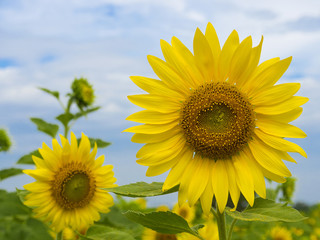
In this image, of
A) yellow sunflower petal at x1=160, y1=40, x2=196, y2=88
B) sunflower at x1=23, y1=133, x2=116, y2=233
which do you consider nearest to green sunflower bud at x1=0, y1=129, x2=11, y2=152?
sunflower at x1=23, y1=133, x2=116, y2=233

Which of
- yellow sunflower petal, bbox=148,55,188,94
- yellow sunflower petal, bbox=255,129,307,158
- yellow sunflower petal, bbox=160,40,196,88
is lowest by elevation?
yellow sunflower petal, bbox=255,129,307,158

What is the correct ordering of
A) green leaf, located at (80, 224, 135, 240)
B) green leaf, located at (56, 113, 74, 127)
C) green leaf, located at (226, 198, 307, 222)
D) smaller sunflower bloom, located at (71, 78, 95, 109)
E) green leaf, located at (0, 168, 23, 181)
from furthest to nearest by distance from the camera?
smaller sunflower bloom, located at (71, 78, 95, 109)
green leaf, located at (56, 113, 74, 127)
green leaf, located at (0, 168, 23, 181)
green leaf, located at (80, 224, 135, 240)
green leaf, located at (226, 198, 307, 222)

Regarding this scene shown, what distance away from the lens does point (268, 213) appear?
5.53 feet

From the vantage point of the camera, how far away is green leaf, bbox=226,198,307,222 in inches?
61.3

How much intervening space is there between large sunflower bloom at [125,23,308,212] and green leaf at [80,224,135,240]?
75 cm

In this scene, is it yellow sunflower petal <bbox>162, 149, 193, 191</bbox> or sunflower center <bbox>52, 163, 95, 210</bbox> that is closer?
yellow sunflower petal <bbox>162, 149, 193, 191</bbox>

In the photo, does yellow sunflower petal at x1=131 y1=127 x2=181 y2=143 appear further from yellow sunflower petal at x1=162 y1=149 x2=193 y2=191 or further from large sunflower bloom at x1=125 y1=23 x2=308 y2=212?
yellow sunflower petal at x1=162 y1=149 x2=193 y2=191

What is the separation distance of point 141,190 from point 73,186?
1.59 metres

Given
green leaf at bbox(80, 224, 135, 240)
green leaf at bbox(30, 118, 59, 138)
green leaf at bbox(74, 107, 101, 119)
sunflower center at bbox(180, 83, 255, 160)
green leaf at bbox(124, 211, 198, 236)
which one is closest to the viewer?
green leaf at bbox(124, 211, 198, 236)

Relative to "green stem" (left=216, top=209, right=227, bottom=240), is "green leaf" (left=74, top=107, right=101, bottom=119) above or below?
above

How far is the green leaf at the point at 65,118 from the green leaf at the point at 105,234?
6.27 feet

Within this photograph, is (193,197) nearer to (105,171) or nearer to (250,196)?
(250,196)

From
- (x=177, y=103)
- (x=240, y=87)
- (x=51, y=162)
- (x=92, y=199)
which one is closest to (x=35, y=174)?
(x=51, y=162)

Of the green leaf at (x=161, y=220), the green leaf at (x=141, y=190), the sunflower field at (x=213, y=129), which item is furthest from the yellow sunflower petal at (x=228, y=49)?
the green leaf at (x=161, y=220)
